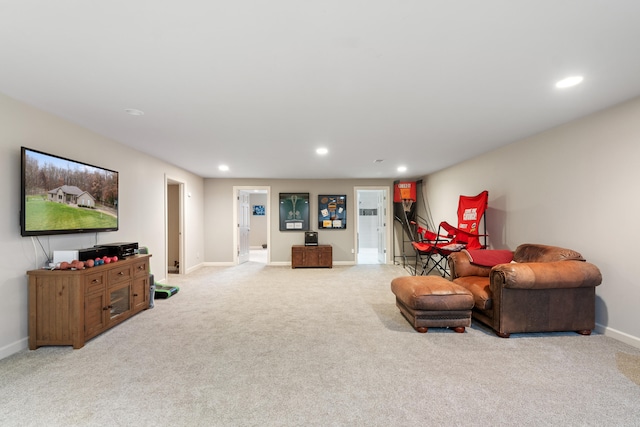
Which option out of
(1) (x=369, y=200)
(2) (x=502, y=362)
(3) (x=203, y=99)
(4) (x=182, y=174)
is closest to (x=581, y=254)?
(2) (x=502, y=362)

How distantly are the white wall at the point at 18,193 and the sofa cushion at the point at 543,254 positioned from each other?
5036mm

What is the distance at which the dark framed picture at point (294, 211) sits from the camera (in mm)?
7145

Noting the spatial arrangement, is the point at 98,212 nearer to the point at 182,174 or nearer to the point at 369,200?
the point at 182,174

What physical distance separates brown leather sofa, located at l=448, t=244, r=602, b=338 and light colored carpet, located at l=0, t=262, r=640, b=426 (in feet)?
0.47

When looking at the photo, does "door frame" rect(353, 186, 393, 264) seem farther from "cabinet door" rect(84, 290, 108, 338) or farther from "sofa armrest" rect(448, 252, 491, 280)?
"cabinet door" rect(84, 290, 108, 338)

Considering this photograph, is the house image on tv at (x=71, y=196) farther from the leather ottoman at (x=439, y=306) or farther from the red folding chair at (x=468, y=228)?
the red folding chair at (x=468, y=228)

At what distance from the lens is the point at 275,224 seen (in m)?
7.19

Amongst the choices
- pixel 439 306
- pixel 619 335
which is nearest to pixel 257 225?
pixel 439 306

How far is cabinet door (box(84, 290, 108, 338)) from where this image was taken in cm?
264

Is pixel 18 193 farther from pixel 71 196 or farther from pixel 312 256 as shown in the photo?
pixel 312 256

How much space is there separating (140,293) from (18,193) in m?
1.63

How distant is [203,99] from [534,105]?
9.96ft

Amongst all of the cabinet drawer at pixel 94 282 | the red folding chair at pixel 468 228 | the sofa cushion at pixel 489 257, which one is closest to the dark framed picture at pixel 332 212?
the red folding chair at pixel 468 228

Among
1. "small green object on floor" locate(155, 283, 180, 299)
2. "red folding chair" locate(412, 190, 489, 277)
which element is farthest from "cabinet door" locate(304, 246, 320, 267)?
"small green object on floor" locate(155, 283, 180, 299)
